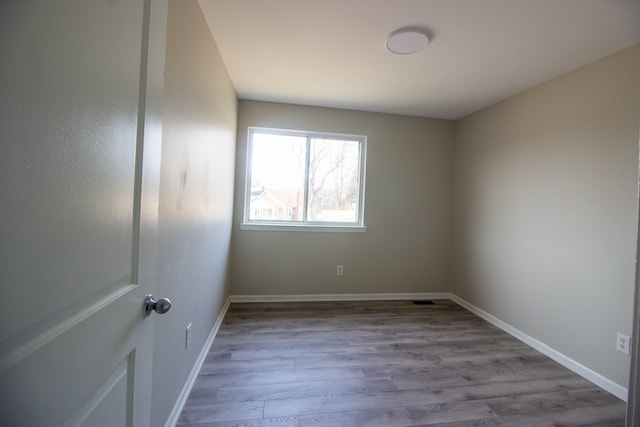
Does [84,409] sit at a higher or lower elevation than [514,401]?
higher

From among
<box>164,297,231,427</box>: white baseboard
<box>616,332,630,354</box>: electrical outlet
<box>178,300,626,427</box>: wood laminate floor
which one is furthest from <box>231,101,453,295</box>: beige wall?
<box>616,332,630,354</box>: electrical outlet

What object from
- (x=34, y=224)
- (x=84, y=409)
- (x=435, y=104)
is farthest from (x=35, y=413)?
(x=435, y=104)

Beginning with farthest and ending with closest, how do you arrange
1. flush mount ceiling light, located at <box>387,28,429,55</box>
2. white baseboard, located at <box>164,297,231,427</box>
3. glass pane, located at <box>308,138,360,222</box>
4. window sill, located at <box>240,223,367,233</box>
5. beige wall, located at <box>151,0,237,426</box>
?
glass pane, located at <box>308,138,360,222</box> < window sill, located at <box>240,223,367,233</box> < flush mount ceiling light, located at <box>387,28,429,55</box> < white baseboard, located at <box>164,297,231,427</box> < beige wall, located at <box>151,0,237,426</box>

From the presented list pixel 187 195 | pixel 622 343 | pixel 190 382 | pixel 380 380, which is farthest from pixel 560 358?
pixel 187 195

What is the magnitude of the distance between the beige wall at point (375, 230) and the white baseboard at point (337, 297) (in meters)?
0.05

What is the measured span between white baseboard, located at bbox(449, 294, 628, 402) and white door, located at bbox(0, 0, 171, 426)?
277cm

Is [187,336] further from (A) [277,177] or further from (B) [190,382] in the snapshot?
(A) [277,177]

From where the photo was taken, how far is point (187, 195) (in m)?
1.48

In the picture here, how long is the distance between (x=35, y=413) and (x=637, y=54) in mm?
3159

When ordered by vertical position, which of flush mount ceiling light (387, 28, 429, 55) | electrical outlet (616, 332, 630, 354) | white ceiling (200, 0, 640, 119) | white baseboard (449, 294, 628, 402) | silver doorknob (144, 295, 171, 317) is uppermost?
white ceiling (200, 0, 640, 119)

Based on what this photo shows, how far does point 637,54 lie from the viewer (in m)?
1.70

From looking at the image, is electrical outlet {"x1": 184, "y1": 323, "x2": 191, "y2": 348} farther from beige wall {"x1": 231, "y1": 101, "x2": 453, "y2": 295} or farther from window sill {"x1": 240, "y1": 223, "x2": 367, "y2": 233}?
window sill {"x1": 240, "y1": 223, "x2": 367, "y2": 233}

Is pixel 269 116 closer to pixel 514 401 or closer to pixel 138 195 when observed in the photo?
pixel 138 195

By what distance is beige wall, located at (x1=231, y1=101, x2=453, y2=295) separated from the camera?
3.09 meters
